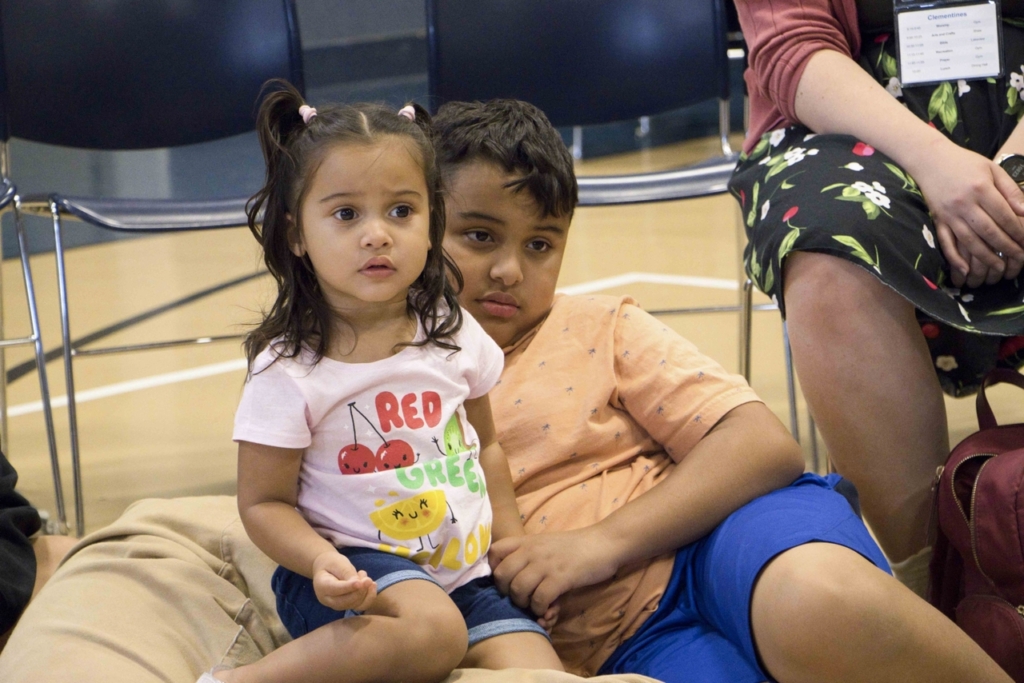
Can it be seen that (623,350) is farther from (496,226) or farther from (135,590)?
(135,590)

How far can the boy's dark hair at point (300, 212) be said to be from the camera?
1.01 meters

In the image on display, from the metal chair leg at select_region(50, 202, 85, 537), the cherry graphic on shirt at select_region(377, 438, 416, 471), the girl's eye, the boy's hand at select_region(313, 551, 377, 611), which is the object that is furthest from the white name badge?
the metal chair leg at select_region(50, 202, 85, 537)

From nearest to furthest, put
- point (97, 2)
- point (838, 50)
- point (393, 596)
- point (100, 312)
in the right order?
point (393, 596) < point (838, 50) < point (97, 2) < point (100, 312)

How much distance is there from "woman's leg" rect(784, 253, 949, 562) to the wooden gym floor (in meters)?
0.65

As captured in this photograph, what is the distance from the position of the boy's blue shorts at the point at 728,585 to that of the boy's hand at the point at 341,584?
324mm

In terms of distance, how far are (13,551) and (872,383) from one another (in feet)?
3.30

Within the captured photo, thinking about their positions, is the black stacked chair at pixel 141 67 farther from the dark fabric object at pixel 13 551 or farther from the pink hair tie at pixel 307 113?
the pink hair tie at pixel 307 113

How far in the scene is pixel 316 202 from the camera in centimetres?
100

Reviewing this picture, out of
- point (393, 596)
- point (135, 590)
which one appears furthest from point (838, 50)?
point (135, 590)

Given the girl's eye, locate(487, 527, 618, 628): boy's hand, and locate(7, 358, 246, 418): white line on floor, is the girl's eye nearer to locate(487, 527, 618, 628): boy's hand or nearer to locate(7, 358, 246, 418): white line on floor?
locate(487, 527, 618, 628): boy's hand

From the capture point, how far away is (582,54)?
7.36ft

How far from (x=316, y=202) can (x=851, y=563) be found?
58cm

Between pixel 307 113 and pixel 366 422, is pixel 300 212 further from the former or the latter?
pixel 366 422

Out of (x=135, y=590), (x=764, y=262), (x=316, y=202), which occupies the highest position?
(x=316, y=202)
